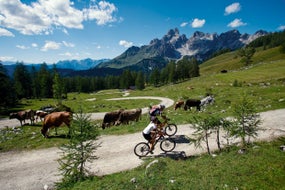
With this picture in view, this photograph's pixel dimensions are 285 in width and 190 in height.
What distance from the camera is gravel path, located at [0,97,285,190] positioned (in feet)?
40.5

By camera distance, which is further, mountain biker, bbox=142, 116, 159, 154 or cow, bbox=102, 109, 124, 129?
cow, bbox=102, 109, 124, 129

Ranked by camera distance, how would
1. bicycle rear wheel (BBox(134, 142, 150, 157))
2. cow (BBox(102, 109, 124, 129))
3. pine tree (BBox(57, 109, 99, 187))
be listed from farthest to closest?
cow (BBox(102, 109, 124, 129)) < bicycle rear wheel (BBox(134, 142, 150, 157)) < pine tree (BBox(57, 109, 99, 187))

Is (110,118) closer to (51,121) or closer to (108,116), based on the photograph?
(108,116)

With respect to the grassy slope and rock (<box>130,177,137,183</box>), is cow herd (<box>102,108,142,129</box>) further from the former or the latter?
rock (<box>130,177,137,183</box>)

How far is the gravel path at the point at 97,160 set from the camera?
12359 millimetres

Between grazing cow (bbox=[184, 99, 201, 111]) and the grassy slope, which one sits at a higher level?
grazing cow (bbox=[184, 99, 201, 111])

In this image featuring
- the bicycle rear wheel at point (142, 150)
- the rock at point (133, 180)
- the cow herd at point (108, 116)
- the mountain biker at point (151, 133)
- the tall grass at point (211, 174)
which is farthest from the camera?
the cow herd at point (108, 116)

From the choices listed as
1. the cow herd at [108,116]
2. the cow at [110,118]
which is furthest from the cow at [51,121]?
the cow at [110,118]

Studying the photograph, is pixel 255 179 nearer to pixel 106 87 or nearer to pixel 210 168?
pixel 210 168

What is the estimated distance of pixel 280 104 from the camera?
2455cm

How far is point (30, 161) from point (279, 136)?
18.9 metres

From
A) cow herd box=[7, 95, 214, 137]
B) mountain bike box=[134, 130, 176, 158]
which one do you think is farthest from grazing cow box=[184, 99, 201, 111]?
mountain bike box=[134, 130, 176, 158]

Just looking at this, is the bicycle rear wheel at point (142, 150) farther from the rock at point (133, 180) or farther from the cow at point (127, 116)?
the cow at point (127, 116)

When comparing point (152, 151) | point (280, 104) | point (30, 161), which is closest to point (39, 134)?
point (30, 161)
